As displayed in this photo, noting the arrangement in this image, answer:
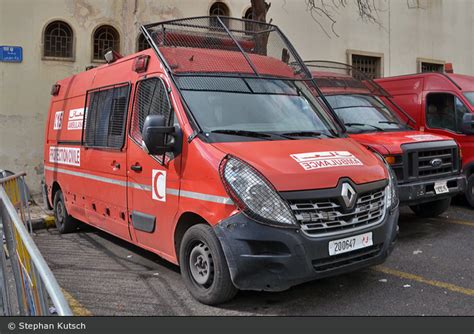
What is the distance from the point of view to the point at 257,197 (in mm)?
3531

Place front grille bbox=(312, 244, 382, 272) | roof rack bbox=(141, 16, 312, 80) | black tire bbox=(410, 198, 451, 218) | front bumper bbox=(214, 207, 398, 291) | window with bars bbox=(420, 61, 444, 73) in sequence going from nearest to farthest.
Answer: front bumper bbox=(214, 207, 398, 291) → front grille bbox=(312, 244, 382, 272) → roof rack bbox=(141, 16, 312, 80) → black tire bbox=(410, 198, 451, 218) → window with bars bbox=(420, 61, 444, 73)

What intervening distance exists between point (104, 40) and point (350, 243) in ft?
29.4

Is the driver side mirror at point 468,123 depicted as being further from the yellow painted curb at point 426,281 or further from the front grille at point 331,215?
the front grille at point 331,215

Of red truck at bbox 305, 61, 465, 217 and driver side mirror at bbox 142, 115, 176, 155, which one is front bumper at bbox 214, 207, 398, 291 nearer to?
driver side mirror at bbox 142, 115, 176, 155

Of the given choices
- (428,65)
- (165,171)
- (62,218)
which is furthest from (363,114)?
(428,65)

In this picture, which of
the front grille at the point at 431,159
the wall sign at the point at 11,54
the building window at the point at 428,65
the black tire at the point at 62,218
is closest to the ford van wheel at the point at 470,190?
the front grille at the point at 431,159

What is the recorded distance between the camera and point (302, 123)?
4.61m

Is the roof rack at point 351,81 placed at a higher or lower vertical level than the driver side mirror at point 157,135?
higher

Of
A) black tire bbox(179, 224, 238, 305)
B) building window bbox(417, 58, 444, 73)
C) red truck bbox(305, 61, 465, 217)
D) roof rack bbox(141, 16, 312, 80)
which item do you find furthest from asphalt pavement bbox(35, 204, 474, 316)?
building window bbox(417, 58, 444, 73)

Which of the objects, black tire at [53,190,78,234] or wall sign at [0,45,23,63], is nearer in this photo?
black tire at [53,190,78,234]

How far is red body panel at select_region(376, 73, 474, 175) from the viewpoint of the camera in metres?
7.65

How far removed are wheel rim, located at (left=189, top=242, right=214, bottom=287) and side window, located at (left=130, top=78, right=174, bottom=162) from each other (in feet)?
4.06

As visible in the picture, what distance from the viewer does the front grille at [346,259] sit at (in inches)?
142

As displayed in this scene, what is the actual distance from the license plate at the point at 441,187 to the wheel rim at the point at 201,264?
368 cm
